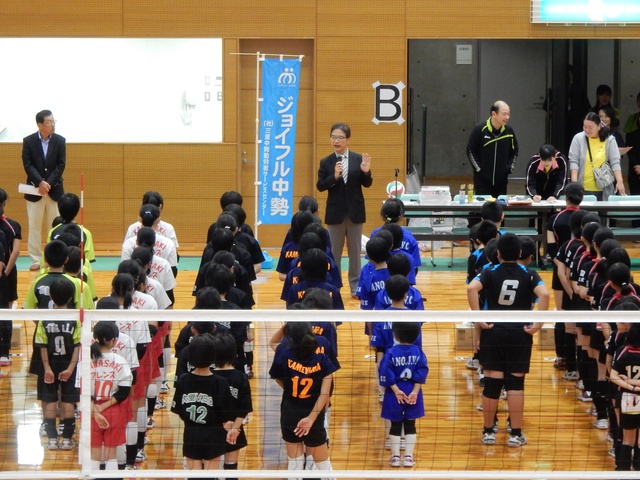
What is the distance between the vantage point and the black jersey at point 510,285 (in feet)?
26.9

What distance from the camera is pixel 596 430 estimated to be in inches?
335

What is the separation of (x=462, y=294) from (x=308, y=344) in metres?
6.52

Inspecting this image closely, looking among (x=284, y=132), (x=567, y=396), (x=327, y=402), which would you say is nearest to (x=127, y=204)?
(x=284, y=132)

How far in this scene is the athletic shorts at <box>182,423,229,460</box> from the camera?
6.45 m

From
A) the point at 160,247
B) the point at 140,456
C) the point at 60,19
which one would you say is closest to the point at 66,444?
the point at 140,456

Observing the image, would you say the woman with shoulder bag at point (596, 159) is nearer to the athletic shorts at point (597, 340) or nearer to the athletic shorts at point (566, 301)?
the athletic shorts at point (566, 301)

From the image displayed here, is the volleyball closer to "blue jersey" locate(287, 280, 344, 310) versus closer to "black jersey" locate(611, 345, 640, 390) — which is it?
"blue jersey" locate(287, 280, 344, 310)

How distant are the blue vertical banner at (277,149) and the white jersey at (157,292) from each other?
17.7ft

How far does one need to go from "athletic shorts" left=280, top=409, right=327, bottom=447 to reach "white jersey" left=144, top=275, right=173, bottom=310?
1.98m

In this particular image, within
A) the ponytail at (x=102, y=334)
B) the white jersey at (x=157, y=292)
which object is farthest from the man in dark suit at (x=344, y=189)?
the ponytail at (x=102, y=334)

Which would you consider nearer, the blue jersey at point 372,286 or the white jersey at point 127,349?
the white jersey at point 127,349

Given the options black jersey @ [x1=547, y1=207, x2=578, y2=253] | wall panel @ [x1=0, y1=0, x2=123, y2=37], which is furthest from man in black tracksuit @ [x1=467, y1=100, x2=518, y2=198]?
wall panel @ [x1=0, y1=0, x2=123, y2=37]

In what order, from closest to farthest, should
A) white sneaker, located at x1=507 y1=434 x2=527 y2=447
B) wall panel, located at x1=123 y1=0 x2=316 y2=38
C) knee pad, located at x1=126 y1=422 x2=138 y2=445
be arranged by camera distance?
knee pad, located at x1=126 y1=422 x2=138 y2=445 → white sneaker, located at x1=507 y1=434 x2=527 y2=447 → wall panel, located at x1=123 y1=0 x2=316 y2=38

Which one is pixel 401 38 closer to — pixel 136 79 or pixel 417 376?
pixel 136 79
